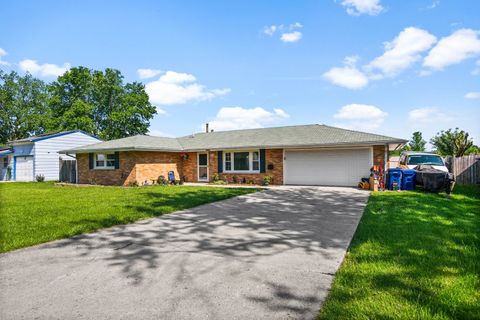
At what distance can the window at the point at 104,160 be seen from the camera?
58.1 feet

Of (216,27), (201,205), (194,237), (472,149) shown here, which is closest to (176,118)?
(216,27)

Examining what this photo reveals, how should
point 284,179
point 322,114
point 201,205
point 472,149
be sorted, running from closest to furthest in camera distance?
point 201,205 < point 284,179 < point 322,114 < point 472,149

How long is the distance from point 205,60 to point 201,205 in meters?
8.18

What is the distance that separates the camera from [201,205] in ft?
28.7

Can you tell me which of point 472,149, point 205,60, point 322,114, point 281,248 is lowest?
point 281,248

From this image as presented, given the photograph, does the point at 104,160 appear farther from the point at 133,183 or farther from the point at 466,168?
the point at 466,168

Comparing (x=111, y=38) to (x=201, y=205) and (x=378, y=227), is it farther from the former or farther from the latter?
(x=378, y=227)

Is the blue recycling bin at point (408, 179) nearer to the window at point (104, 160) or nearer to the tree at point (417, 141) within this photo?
the window at point (104, 160)

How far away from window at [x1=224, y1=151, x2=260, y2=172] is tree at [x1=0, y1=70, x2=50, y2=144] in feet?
128

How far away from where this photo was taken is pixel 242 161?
57.0 feet

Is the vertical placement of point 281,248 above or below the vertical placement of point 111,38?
below

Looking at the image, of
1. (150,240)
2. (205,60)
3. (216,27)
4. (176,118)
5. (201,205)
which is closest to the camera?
(150,240)

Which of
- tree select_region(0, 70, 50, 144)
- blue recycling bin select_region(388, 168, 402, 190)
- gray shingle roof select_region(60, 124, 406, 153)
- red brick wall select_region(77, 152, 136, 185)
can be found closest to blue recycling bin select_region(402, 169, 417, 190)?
blue recycling bin select_region(388, 168, 402, 190)

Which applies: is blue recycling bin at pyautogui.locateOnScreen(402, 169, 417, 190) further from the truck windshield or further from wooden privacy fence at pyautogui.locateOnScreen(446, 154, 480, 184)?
wooden privacy fence at pyautogui.locateOnScreen(446, 154, 480, 184)
